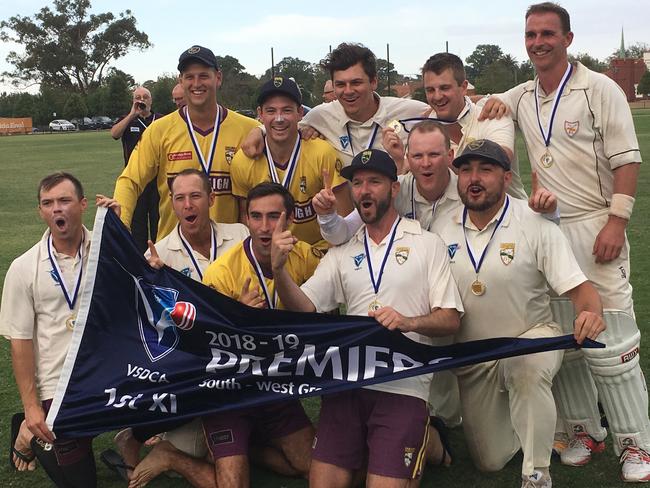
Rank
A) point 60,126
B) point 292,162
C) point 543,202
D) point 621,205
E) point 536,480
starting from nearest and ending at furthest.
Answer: point 536,480
point 543,202
point 621,205
point 292,162
point 60,126

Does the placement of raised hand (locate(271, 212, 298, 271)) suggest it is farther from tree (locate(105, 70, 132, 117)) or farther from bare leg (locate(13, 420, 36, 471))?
tree (locate(105, 70, 132, 117))

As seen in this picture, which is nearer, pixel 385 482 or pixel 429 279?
pixel 385 482

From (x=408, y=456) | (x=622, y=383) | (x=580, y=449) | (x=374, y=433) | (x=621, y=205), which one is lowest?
(x=580, y=449)

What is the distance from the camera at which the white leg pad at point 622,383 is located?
193 inches

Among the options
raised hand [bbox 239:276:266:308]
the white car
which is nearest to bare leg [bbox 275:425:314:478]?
raised hand [bbox 239:276:266:308]

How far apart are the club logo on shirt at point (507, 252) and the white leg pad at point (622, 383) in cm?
86

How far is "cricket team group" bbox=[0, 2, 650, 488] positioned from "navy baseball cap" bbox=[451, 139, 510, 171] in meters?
0.01

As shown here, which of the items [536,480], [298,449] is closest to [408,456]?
[536,480]

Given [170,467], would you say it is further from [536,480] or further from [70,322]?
[536,480]

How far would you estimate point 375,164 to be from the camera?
4844 millimetres

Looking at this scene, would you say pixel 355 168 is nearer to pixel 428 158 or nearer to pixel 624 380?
pixel 428 158

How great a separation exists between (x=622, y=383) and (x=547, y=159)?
1.65m

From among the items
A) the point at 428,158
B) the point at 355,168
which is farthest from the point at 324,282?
the point at 428,158

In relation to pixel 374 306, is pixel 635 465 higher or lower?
lower
